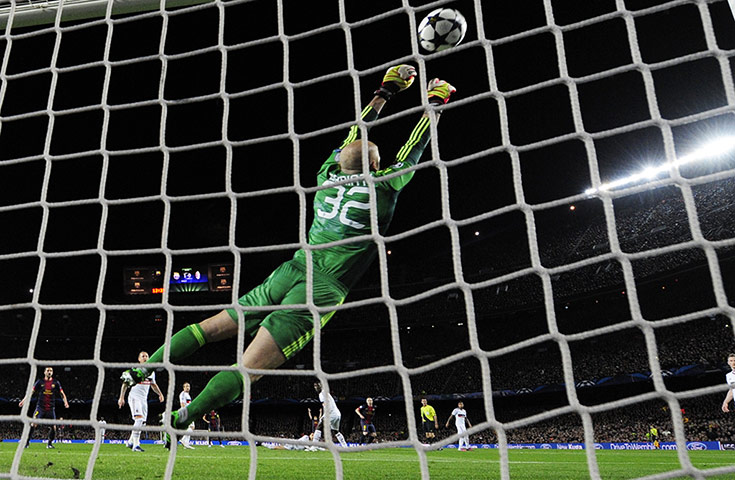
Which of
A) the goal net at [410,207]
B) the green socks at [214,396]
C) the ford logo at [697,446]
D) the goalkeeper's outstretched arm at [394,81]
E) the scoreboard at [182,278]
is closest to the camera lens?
the green socks at [214,396]

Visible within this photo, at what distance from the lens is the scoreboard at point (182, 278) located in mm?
14719

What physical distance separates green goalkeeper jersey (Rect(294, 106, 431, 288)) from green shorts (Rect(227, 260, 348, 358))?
9 centimetres

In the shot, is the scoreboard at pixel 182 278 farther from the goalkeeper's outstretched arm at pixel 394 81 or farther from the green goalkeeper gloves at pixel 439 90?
the green goalkeeper gloves at pixel 439 90

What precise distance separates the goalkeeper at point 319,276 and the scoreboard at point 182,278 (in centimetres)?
1149

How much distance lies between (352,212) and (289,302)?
750 millimetres

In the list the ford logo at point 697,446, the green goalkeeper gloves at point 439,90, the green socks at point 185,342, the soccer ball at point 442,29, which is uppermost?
the soccer ball at point 442,29

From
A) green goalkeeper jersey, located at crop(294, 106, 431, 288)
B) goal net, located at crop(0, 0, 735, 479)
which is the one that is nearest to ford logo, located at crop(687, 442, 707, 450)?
goal net, located at crop(0, 0, 735, 479)

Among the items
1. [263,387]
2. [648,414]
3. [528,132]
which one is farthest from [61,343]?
[648,414]

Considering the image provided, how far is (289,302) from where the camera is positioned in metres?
2.80

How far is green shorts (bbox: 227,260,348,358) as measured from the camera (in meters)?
2.72

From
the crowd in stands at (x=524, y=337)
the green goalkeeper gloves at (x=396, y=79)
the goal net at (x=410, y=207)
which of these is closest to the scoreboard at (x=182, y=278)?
the goal net at (x=410, y=207)

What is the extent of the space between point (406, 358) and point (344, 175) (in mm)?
14079

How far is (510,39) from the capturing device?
6.53 ft

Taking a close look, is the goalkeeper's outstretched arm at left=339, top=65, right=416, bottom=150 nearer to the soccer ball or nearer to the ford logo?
the soccer ball
